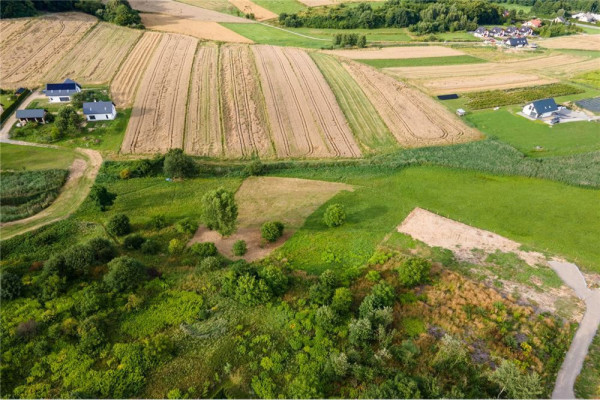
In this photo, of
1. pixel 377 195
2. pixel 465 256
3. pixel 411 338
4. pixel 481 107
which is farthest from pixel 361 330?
pixel 481 107

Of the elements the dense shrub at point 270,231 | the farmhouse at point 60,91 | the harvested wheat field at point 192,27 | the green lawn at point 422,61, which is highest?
the harvested wheat field at point 192,27

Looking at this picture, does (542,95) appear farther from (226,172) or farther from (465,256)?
(226,172)

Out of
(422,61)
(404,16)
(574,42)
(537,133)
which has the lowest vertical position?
(537,133)

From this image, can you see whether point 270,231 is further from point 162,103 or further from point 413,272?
point 162,103

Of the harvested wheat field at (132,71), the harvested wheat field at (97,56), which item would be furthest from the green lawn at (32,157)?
the harvested wheat field at (97,56)

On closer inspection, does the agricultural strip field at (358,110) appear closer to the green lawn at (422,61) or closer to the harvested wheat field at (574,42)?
the green lawn at (422,61)

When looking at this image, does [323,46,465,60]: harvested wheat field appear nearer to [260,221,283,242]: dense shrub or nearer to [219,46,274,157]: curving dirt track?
[219,46,274,157]: curving dirt track

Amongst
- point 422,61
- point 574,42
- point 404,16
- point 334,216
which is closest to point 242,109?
point 334,216
